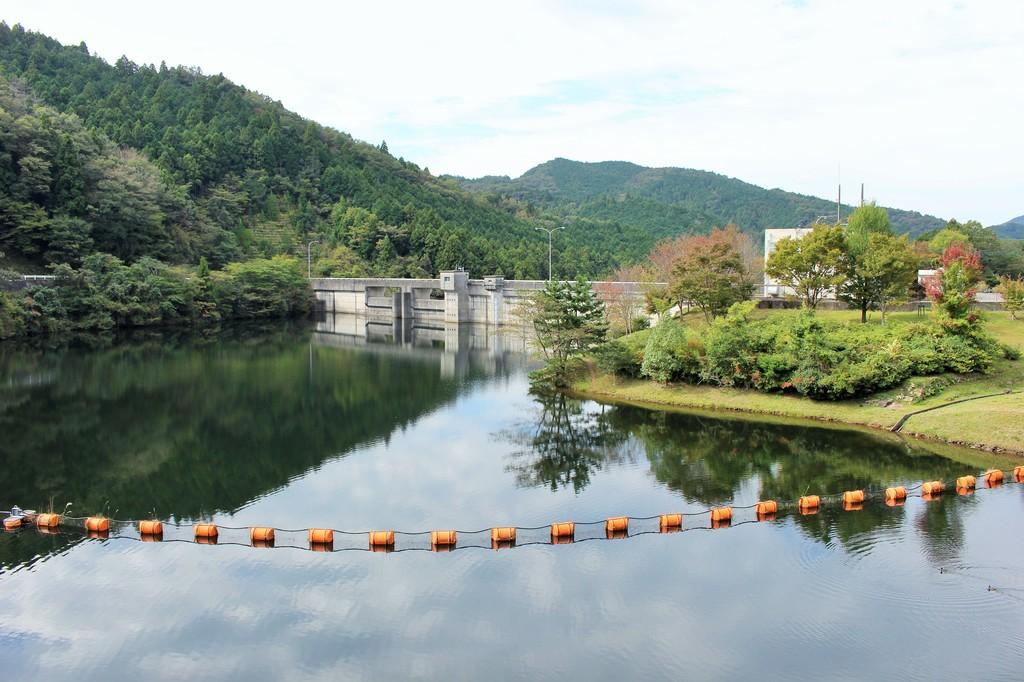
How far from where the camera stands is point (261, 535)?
2050 cm

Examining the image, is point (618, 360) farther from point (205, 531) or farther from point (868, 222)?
point (205, 531)

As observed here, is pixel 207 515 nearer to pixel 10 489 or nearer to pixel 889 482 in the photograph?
pixel 10 489

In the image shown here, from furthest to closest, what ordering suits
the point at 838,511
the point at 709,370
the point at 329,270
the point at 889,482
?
1. the point at 329,270
2. the point at 709,370
3. the point at 889,482
4. the point at 838,511

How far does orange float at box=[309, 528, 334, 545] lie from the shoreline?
66.6 feet

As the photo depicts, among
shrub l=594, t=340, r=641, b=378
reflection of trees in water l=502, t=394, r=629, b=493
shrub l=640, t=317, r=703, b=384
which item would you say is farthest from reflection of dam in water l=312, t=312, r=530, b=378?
reflection of trees in water l=502, t=394, r=629, b=493

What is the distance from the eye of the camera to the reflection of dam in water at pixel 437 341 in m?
54.7

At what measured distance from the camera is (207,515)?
74.1ft

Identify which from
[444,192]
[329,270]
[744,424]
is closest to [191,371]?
[744,424]

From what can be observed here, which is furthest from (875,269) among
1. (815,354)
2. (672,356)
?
(672,356)

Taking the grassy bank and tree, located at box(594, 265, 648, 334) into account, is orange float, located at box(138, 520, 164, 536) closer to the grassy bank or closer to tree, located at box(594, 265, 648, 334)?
the grassy bank

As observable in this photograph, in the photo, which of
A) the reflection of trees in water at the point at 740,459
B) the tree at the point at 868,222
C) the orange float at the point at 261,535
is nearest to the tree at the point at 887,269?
the tree at the point at 868,222

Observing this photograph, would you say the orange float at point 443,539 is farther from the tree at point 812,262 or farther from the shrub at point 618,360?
the tree at point 812,262

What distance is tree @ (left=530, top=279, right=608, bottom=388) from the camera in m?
41.2

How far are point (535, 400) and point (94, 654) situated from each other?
27006 millimetres
